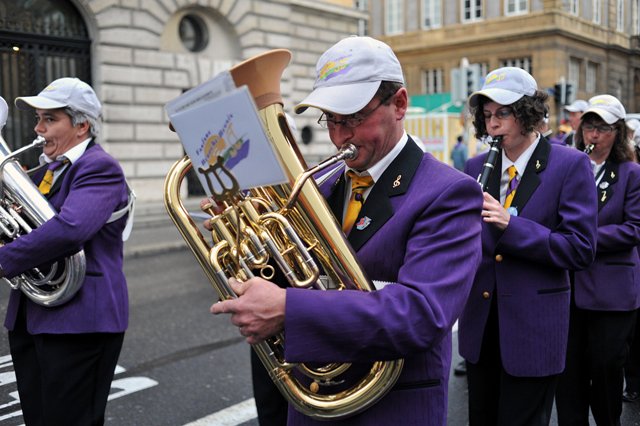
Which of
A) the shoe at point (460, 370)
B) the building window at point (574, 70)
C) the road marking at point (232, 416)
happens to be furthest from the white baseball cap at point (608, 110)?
the building window at point (574, 70)

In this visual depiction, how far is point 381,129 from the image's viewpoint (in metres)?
1.89

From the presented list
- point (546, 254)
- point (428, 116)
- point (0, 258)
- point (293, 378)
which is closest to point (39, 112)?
point (0, 258)

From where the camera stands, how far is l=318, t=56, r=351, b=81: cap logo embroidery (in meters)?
1.80

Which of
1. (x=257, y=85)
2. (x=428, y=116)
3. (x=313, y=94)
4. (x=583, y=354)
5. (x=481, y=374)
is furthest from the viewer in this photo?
(x=428, y=116)

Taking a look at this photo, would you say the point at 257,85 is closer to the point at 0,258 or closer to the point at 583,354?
the point at 0,258

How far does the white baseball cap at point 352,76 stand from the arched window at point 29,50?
12681 millimetres

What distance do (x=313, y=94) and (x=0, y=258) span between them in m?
1.69

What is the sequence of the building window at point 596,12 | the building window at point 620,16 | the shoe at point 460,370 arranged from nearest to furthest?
the shoe at point 460,370 → the building window at point 596,12 → the building window at point 620,16

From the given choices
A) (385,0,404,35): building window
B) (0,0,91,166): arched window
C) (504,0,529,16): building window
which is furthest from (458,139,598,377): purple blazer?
(385,0,404,35): building window

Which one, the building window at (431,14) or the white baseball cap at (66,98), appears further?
the building window at (431,14)

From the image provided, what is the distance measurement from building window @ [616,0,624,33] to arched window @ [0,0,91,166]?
120ft

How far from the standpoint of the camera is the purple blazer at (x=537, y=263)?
279cm

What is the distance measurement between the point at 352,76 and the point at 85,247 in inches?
68.2

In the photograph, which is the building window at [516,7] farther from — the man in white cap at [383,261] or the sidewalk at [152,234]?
the man in white cap at [383,261]
